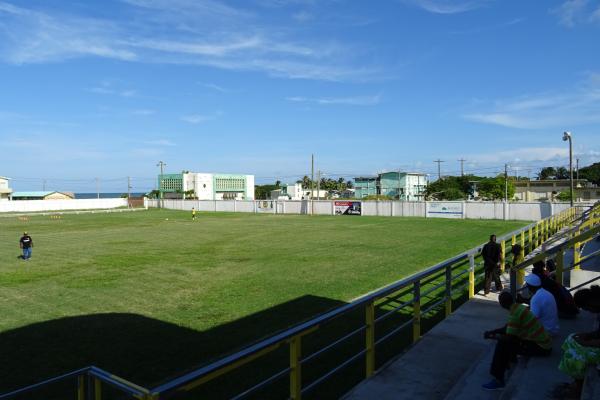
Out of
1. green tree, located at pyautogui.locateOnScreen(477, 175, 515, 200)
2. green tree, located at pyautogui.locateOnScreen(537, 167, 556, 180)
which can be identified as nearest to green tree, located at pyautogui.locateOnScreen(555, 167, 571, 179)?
green tree, located at pyautogui.locateOnScreen(537, 167, 556, 180)

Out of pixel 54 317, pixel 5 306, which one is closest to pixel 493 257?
pixel 54 317

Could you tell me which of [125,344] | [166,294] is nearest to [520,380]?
[125,344]

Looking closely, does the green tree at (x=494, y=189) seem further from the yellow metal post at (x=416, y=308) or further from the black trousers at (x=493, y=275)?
the yellow metal post at (x=416, y=308)

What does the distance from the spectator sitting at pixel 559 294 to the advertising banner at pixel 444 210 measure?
127ft

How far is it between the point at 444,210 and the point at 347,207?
12.5 m

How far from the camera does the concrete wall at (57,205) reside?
236ft

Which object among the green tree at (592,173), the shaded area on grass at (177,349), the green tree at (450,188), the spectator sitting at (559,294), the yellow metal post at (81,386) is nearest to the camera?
the yellow metal post at (81,386)

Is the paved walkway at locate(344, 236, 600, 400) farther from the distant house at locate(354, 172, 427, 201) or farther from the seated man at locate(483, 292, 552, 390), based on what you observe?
the distant house at locate(354, 172, 427, 201)

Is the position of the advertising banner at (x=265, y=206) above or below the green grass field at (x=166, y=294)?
above

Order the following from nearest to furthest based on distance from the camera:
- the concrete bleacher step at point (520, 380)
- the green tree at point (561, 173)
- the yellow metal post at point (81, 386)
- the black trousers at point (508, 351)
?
the yellow metal post at point (81, 386) → the concrete bleacher step at point (520, 380) → the black trousers at point (508, 351) → the green tree at point (561, 173)

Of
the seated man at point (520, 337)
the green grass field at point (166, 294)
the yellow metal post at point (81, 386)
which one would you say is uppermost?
the yellow metal post at point (81, 386)

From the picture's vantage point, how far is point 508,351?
5.46 meters

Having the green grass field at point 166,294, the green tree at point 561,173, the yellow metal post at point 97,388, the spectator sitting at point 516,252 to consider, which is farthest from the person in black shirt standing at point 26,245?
the green tree at point 561,173

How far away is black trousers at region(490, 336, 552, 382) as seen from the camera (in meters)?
5.38
